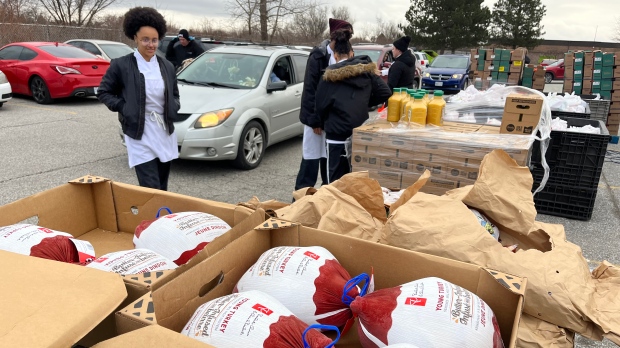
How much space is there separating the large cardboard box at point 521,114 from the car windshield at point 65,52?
10233 mm

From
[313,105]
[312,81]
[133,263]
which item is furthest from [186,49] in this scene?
[133,263]

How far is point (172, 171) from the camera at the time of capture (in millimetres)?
5969

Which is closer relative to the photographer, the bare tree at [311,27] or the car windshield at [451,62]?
the car windshield at [451,62]

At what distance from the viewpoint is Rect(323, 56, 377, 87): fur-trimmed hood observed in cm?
388

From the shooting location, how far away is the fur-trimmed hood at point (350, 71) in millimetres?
3875

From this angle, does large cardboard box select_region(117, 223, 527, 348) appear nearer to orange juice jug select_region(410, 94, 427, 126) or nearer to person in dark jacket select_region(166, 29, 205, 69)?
orange juice jug select_region(410, 94, 427, 126)

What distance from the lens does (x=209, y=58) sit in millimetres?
6949

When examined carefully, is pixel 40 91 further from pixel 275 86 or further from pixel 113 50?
pixel 275 86

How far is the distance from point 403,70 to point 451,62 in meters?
12.2

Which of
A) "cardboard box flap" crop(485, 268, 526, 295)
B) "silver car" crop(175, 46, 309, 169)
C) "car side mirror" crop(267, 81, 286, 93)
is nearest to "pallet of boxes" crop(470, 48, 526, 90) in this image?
"silver car" crop(175, 46, 309, 169)

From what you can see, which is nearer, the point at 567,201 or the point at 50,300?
the point at 50,300

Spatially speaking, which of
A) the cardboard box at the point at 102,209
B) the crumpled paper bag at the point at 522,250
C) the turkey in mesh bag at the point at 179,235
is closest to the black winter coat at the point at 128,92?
the cardboard box at the point at 102,209

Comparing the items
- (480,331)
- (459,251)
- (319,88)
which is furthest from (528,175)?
(319,88)

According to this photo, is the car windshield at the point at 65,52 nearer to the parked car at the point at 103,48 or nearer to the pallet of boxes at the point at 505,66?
the parked car at the point at 103,48
